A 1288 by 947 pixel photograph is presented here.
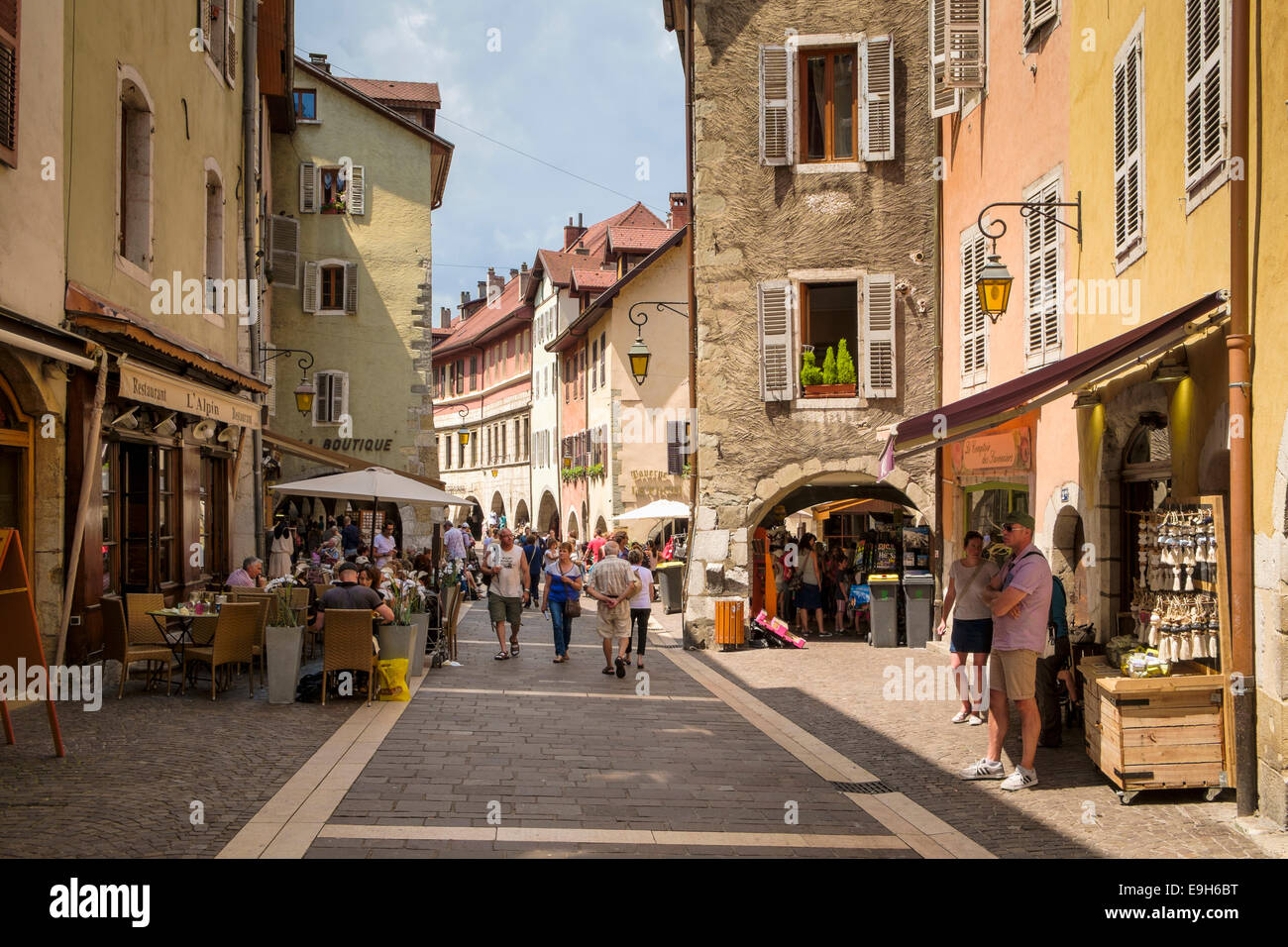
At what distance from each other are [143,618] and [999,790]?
7.81 metres

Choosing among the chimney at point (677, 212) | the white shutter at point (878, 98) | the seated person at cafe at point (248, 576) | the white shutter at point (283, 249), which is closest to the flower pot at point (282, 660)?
the seated person at cafe at point (248, 576)

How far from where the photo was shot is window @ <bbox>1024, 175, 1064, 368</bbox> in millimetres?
12578

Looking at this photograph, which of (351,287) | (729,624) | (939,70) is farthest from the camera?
(351,287)

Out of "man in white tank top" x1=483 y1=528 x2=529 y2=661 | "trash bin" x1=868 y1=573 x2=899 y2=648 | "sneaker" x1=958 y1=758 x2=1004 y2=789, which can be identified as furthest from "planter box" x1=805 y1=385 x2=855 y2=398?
"sneaker" x1=958 y1=758 x2=1004 y2=789

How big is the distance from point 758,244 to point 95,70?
997 cm

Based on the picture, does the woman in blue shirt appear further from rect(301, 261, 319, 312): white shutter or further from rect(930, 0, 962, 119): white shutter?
rect(301, 261, 319, 312): white shutter

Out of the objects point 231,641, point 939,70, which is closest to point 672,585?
point 939,70

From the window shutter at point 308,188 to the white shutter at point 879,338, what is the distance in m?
17.9

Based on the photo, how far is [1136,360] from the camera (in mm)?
8453

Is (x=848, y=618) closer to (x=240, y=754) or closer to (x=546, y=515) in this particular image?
(x=240, y=754)

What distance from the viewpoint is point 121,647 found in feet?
35.6

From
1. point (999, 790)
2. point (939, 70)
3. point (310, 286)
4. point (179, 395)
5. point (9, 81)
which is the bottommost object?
point (999, 790)

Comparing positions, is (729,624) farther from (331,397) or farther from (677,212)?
(677,212)
